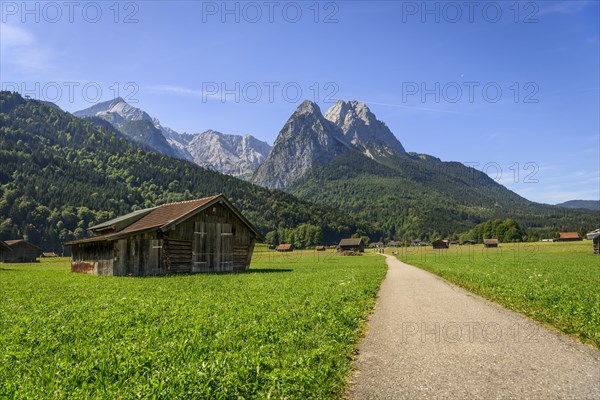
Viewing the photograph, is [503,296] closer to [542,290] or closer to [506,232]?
[542,290]

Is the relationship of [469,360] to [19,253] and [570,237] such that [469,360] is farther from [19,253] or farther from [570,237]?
[570,237]

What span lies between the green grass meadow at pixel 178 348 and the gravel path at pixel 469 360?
0.70 meters

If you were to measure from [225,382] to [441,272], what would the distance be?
32403mm

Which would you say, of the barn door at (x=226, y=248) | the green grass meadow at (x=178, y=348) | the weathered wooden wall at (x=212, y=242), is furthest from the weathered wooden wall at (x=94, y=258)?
the green grass meadow at (x=178, y=348)

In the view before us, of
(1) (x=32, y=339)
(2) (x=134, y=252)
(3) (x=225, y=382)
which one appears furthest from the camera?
(2) (x=134, y=252)

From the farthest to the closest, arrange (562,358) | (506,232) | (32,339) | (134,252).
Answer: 1. (506,232)
2. (134,252)
3. (32,339)
4. (562,358)

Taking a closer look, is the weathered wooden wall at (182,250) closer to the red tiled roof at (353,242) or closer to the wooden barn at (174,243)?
the wooden barn at (174,243)

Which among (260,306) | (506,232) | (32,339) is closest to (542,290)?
(260,306)

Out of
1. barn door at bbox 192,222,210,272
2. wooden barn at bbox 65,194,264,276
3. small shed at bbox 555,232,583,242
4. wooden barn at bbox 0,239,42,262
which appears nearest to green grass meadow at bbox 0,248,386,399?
wooden barn at bbox 65,194,264,276

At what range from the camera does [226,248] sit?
128 feet

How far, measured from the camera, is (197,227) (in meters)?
36.8

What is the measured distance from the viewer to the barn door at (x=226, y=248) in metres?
38.6

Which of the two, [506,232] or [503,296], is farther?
[506,232]

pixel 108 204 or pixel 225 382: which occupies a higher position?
pixel 108 204
